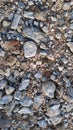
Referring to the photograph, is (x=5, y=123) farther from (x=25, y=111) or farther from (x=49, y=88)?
(x=49, y=88)

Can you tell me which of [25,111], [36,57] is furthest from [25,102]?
[36,57]

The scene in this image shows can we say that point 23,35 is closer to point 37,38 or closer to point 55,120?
point 37,38

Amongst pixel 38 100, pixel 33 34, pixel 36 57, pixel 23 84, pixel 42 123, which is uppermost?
pixel 33 34

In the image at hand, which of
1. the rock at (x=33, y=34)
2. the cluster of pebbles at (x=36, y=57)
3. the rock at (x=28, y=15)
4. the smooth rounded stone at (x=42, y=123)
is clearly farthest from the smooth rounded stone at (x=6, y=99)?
the rock at (x=28, y=15)

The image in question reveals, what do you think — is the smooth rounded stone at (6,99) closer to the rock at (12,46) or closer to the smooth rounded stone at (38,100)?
the smooth rounded stone at (38,100)

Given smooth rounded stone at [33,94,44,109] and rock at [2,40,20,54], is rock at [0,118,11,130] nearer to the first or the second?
smooth rounded stone at [33,94,44,109]

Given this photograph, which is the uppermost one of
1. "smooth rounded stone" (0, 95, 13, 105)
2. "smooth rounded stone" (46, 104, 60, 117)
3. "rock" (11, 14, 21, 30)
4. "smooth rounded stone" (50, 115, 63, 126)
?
"rock" (11, 14, 21, 30)

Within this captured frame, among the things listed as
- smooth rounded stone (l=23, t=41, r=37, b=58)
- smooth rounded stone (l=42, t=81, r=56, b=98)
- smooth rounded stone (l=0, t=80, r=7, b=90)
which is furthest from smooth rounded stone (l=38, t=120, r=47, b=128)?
smooth rounded stone (l=23, t=41, r=37, b=58)
